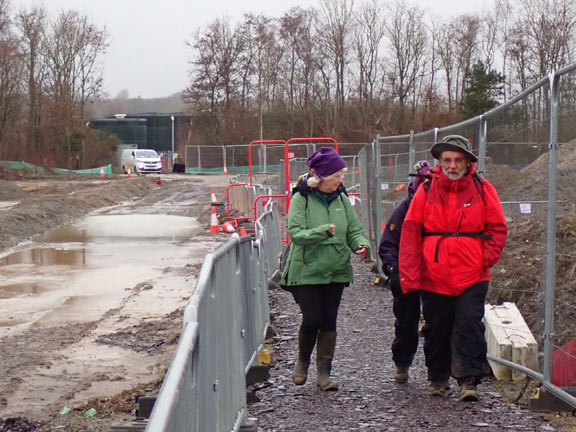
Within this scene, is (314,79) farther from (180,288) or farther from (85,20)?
(180,288)

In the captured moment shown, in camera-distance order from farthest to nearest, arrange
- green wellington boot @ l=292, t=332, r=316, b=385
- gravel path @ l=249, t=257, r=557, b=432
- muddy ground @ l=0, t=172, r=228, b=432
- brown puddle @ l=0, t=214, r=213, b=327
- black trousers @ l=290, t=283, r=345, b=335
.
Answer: brown puddle @ l=0, t=214, r=213, b=327, muddy ground @ l=0, t=172, r=228, b=432, green wellington boot @ l=292, t=332, r=316, b=385, black trousers @ l=290, t=283, r=345, b=335, gravel path @ l=249, t=257, r=557, b=432

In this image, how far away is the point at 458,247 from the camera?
5.84 m

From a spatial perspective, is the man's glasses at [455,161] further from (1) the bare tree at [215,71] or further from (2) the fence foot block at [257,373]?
(1) the bare tree at [215,71]

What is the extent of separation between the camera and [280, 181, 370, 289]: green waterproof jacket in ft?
20.8

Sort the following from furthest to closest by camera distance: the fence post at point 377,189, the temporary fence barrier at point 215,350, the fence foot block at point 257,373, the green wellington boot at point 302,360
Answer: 1. the fence post at point 377,189
2. the fence foot block at point 257,373
3. the green wellington boot at point 302,360
4. the temporary fence barrier at point 215,350

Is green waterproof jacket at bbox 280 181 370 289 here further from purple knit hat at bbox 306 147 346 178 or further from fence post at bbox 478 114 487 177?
fence post at bbox 478 114 487 177

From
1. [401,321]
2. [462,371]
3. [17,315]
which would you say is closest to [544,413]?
[462,371]

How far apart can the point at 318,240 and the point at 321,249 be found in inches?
4.8

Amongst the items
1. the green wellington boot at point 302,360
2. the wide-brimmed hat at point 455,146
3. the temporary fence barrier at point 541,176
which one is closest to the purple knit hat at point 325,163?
the wide-brimmed hat at point 455,146

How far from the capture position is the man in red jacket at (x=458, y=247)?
5840mm

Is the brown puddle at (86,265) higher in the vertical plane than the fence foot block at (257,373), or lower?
lower

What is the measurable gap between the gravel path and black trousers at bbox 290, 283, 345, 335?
1.59 feet

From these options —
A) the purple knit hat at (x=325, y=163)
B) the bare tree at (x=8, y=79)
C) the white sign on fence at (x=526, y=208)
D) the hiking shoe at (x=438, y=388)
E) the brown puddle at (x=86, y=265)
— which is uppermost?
the bare tree at (x=8, y=79)

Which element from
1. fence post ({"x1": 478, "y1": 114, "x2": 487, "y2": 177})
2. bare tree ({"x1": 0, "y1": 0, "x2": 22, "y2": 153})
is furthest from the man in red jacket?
bare tree ({"x1": 0, "y1": 0, "x2": 22, "y2": 153})
